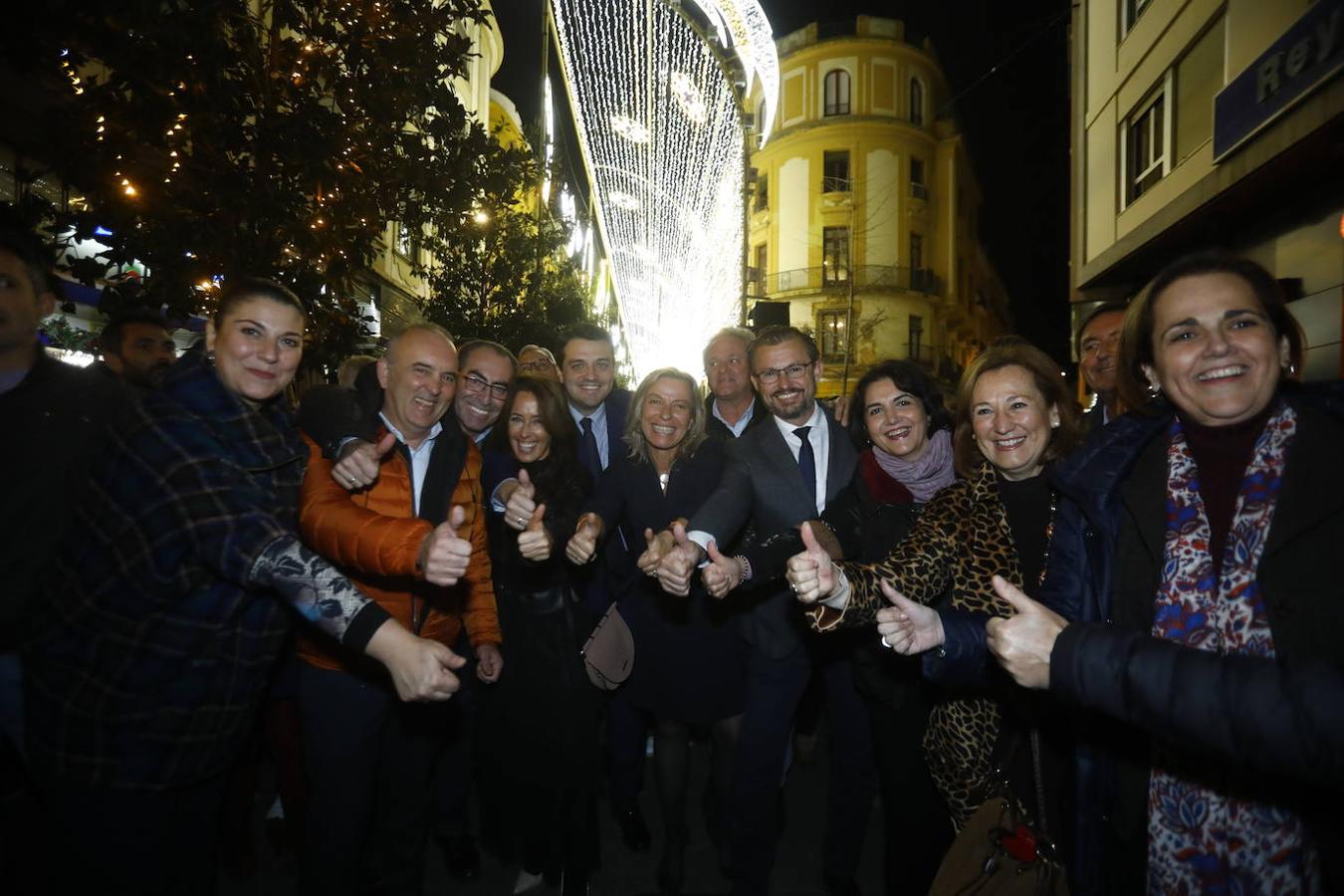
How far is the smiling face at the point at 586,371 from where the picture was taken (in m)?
4.37

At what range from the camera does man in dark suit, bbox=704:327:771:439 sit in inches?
168

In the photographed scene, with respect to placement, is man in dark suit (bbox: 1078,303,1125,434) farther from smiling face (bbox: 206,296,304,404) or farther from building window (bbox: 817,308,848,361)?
building window (bbox: 817,308,848,361)

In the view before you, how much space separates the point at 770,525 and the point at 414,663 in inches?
76.3

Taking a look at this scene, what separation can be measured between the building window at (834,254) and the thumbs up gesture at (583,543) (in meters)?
30.3

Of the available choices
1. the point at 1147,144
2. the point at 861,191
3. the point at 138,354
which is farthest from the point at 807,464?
the point at 861,191

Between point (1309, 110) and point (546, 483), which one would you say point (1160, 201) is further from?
point (546, 483)

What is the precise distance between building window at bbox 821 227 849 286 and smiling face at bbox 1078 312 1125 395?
28428mm

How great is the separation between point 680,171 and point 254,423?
23.8 meters

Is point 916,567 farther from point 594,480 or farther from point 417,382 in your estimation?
point 417,382

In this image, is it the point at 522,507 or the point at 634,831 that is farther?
the point at 634,831

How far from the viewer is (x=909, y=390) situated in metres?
3.03

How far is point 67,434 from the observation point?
7.45 ft

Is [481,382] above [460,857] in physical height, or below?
above

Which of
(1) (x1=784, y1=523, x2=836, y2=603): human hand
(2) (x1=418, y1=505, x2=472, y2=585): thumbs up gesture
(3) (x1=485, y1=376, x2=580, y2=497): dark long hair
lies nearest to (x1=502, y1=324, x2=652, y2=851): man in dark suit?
(3) (x1=485, y1=376, x2=580, y2=497): dark long hair
